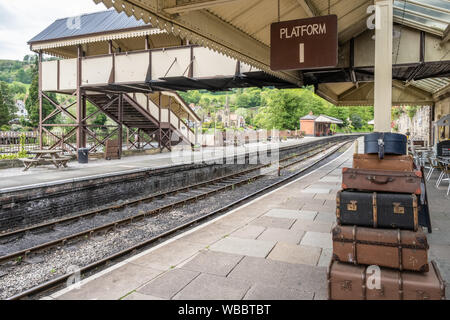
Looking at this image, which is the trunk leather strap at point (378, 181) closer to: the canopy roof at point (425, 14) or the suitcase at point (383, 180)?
the suitcase at point (383, 180)

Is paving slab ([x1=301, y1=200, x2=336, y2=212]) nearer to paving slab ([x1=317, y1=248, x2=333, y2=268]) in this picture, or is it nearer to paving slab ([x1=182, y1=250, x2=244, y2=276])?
paving slab ([x1=317, y1=248, x2=333, y2=268])

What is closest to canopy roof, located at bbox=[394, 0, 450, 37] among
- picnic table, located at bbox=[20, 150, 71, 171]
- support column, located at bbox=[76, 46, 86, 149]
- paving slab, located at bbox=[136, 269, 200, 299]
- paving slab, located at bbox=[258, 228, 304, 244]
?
paving slab, located at bbox=[258, 228, 304, 244]

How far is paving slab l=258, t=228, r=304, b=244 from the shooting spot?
5574mm

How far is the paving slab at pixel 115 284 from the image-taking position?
368 centimetres

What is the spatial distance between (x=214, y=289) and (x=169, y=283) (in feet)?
1.88

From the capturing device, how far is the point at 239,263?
14.9 feet

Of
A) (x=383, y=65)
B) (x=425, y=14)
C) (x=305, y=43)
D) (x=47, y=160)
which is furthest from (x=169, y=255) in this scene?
(x=47, y=160)

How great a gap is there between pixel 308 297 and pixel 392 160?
185cm

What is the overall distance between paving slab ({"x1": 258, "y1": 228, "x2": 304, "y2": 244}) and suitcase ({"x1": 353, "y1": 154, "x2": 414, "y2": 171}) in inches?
80.7

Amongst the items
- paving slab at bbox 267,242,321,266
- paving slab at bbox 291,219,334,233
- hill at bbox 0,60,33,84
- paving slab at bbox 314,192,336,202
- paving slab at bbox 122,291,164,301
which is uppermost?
hill at bbox 0,60,33,84

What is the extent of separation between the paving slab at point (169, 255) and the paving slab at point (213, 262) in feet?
0.60

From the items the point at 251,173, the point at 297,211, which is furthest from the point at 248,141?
the point at 297,211

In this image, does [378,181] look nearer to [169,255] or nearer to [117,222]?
[169,255]

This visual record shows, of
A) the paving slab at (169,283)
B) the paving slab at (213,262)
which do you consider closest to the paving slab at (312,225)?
the paving slab at (213,262)
